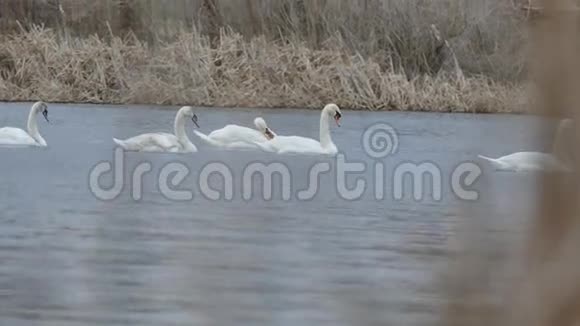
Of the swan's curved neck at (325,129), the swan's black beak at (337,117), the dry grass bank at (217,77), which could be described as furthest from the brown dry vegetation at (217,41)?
the swan's black beak at (337,117)

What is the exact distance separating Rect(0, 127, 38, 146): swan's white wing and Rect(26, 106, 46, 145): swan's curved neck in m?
0.02

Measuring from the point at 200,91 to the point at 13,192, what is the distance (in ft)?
7.60

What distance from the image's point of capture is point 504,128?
86cm

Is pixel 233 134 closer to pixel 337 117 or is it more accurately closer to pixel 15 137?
pixel 15 137

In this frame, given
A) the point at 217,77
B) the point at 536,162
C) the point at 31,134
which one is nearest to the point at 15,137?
the point at 31,134

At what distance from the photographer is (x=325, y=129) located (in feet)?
13.8

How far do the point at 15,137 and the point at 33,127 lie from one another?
146 millimetres

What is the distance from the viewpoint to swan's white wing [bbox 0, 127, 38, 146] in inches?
151

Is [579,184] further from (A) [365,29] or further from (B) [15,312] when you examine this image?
(A) [365,29]

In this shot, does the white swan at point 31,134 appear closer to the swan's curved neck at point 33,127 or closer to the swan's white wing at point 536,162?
the swan's curved neck at point 33,127

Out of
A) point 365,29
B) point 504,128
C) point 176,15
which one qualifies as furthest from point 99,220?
point 365,29

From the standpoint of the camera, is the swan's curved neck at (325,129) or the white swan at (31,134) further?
the swan's curved neck at (325,129)

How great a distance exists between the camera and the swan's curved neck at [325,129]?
13.6 ft

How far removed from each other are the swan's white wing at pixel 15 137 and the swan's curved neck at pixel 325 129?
0.99 metres
